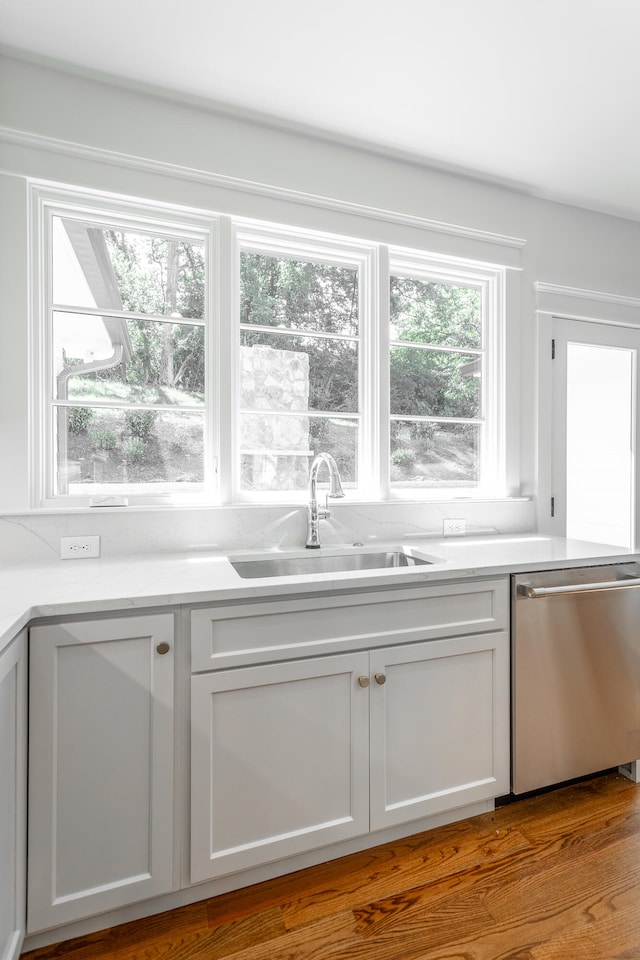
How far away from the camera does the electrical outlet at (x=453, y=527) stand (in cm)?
239

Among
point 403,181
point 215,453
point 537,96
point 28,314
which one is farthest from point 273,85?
point 215,453

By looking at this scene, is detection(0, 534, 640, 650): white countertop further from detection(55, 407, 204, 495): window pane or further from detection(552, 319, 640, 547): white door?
detection(552, 319, 640, 547): white door

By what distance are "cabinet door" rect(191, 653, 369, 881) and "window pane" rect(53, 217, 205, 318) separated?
1.47 m

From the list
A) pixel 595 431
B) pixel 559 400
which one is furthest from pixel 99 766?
pixel 595 431

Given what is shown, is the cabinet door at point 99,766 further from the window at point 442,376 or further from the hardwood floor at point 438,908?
the window at point 442,376

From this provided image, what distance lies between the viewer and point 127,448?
78.8 inches

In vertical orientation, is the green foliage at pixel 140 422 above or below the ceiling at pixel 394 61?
below

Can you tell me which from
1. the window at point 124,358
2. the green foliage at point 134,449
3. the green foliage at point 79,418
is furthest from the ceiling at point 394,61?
the green foliage at point 134,449

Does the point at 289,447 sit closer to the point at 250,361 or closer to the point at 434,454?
the point at 250,361

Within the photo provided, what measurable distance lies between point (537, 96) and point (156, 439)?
6.70 ft

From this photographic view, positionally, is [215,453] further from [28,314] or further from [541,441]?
[541,441]

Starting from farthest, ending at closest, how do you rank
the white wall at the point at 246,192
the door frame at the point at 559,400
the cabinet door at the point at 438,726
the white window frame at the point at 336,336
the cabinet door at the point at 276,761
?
the door frame at the point at 559,400 < the white window frame at the point at 336,336 < the white wall at the point at 246,192 < the cabinet door at the point at 438,726 < the cabinet door at the point at 276,761

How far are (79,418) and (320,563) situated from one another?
110 centimetres

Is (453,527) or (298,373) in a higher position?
(298,373)
